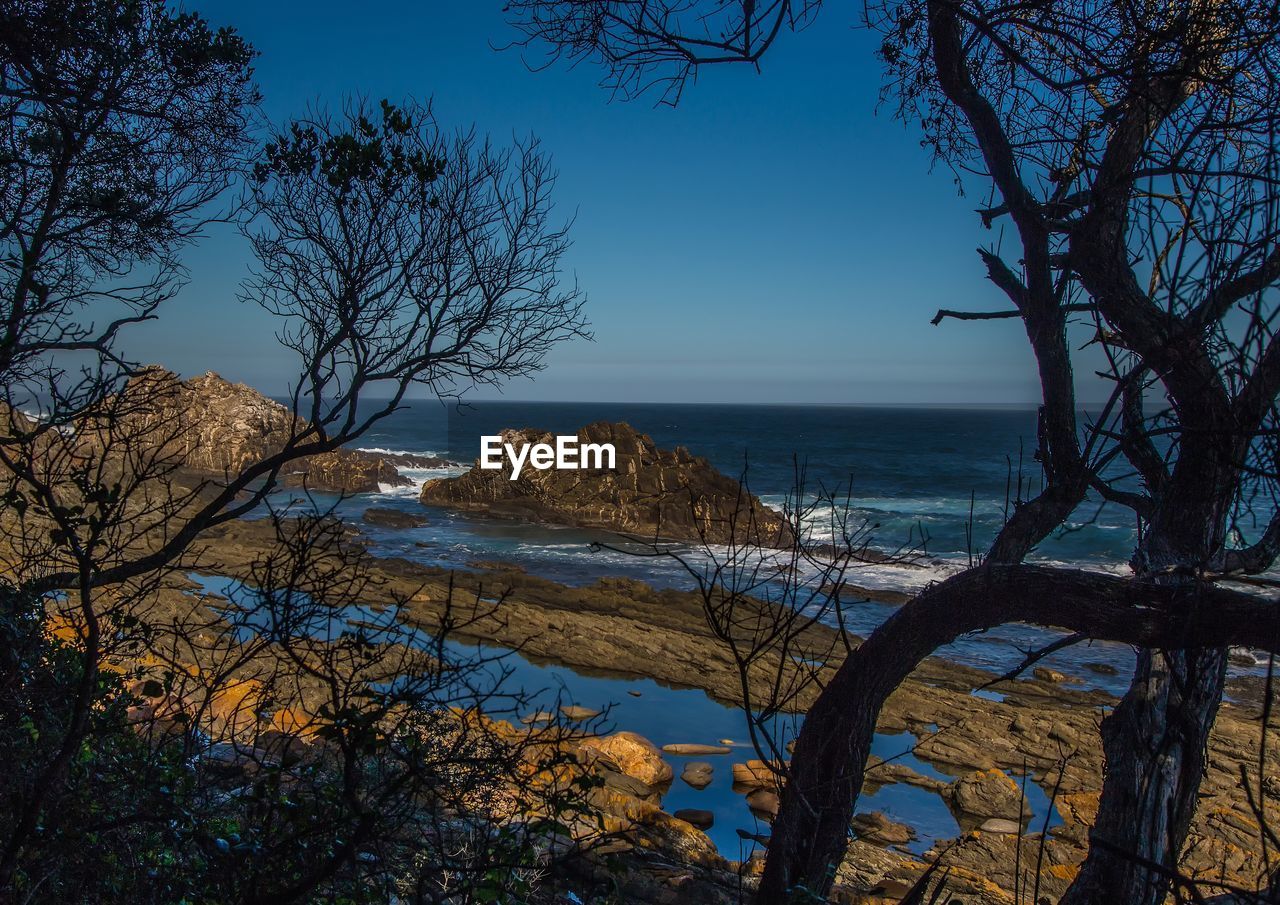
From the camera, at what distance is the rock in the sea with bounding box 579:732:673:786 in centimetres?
938

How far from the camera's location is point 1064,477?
13.1 ft

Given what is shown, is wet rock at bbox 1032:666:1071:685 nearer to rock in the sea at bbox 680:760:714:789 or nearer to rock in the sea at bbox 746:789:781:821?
rock in the sea at bbox 680:760:714:789

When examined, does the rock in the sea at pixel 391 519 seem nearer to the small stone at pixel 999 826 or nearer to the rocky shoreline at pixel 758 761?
the rocky shoreline at pixel 758 761

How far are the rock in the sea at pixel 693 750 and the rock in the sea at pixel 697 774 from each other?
26 centimetres

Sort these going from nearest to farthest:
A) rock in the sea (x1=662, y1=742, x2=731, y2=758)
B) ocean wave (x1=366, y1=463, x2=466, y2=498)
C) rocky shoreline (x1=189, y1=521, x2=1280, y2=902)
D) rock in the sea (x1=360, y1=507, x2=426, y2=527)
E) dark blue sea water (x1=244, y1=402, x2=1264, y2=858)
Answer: rocky shoreline (x1=189, y1=521, x2=1280, y2=902)
dark blue sea water (x1=244, y1=402, x2=1264, y2=858)
rock in the sea (x1=662, y1=742, x2=731, y2=758)
rock in the sea (x1=360, y1=507, x2=426, y2=527)
ocean wave (x1=366, y1=463, x2=466, y2=498)

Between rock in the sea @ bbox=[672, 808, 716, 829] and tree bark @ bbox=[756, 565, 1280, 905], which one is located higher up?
tree bark @ bbox=[756, 565, 1280, 905]

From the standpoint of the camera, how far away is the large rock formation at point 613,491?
27.3 m

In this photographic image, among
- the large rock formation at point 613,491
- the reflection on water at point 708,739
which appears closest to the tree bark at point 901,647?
the reflection on water at point 708,739

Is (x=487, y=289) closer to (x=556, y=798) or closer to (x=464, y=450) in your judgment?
(x=556, y=798)

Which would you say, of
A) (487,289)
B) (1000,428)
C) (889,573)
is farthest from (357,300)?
(1000,428)


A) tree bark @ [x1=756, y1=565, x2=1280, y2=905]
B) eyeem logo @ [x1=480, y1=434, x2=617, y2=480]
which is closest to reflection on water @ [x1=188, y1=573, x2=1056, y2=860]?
tree bark @ [x1=756, y1=565, x2=1280, y2=905]

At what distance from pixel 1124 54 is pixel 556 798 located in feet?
12.1

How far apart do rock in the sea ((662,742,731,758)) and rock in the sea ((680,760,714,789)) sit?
0.86ft

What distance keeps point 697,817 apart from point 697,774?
97 cm
